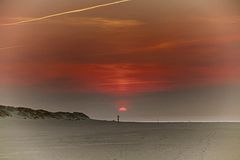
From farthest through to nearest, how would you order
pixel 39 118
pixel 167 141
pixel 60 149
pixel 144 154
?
pixel 39 118
pixel 167 141
pixel 60 149
pixel 144 154

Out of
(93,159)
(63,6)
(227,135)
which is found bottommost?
(93,159)

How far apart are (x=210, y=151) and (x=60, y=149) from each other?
4272mm

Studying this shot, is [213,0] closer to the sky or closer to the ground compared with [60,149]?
closer to the sky

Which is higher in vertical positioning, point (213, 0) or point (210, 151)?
point (213, 0)

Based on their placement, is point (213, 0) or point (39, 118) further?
point (39, 118)

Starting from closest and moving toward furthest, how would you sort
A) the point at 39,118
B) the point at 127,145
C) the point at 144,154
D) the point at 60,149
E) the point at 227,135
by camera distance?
1. the point at 144,154
2. the point at 60,149
3. the point at 127,145
4. the point at 227,135
5. the point at 39,118

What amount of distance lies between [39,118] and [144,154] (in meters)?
16.0

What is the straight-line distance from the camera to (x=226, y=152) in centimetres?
1424

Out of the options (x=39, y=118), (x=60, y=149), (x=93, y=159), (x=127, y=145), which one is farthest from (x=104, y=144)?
(x=39, y=118)

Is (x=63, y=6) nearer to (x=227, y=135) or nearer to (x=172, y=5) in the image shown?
(x=172, y=5)

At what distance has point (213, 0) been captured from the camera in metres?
12.6

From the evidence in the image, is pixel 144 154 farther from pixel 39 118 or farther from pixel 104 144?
pixel 39 118

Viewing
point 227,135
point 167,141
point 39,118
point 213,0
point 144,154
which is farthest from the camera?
point 39,118

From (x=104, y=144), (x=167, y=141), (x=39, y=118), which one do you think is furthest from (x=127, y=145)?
(x=39, y=118)
